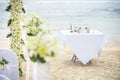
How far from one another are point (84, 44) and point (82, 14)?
10697mm

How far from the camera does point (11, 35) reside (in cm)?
468

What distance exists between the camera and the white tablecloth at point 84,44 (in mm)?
5578

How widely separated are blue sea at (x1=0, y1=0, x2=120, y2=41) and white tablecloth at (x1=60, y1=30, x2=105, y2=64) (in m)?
3.22

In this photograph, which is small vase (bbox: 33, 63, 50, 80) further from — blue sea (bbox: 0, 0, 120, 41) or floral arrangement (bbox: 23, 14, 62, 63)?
blue sea (bbox: 0, 0, 120, 41)

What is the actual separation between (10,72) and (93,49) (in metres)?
2.77

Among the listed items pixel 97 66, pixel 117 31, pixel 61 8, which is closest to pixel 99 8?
pixel 61 8

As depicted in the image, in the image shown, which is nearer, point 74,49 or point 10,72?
point 10,72

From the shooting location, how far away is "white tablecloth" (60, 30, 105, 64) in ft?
18.3

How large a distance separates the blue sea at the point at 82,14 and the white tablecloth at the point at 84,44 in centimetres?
322

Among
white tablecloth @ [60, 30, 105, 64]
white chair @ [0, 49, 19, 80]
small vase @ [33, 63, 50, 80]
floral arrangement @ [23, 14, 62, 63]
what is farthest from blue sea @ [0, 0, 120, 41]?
floral arrangement @ [23, 14, 62, 63]

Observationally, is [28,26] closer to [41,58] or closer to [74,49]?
[41,58]

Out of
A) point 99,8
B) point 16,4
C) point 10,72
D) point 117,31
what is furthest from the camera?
point 99,8

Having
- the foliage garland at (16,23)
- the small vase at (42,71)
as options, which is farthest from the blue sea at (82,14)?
the small vase at (42,71)

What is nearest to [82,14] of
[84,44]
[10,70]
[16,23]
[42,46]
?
[84,44]
